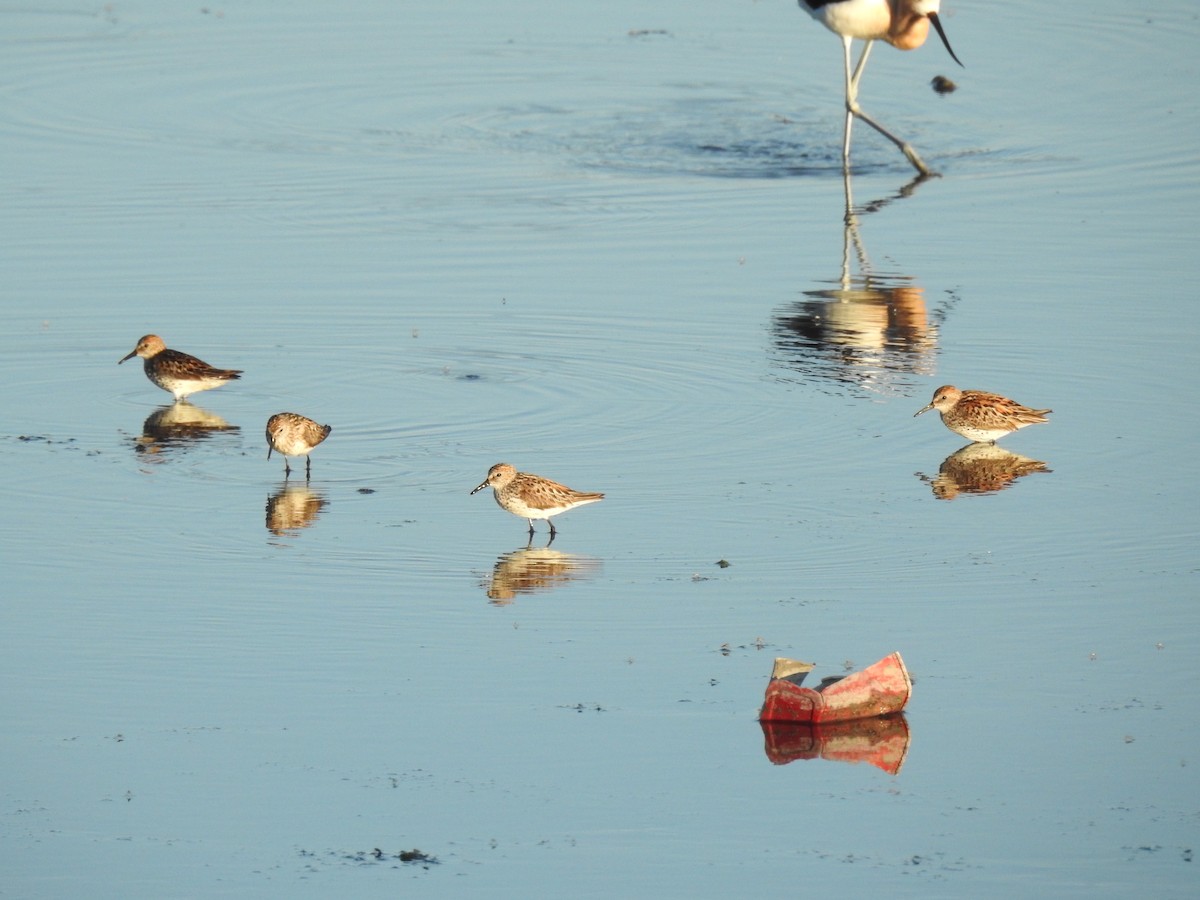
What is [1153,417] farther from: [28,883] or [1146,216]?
[28,883]

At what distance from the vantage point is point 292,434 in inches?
539

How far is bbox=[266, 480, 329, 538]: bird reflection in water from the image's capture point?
42.0ft

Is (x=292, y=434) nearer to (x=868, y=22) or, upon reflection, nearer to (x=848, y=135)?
(x=848, y=135)

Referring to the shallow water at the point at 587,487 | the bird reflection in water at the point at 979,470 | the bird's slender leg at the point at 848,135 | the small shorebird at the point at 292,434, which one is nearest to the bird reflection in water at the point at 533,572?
the shallow water at the point at 587,487

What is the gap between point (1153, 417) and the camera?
50.1ft

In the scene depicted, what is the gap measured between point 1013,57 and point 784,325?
14.5 m

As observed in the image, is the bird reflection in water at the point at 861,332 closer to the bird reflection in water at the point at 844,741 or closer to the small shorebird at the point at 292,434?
the small shorebird at the point at 292,434

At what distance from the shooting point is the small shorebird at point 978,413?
14445mm

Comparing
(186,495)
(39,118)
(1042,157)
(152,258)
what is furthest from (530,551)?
(39,118)

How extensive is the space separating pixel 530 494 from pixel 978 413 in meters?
3.66

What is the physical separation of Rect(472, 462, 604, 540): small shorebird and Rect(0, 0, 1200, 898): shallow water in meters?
0.29

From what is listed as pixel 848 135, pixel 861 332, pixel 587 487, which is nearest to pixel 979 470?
pixel 587 487

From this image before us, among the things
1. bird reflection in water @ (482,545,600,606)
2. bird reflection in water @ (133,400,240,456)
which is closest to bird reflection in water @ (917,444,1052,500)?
bird reflection in water @ (482,545,600,606)

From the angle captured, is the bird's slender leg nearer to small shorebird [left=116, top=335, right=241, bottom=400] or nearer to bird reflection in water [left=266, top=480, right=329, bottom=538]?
small shorebird [left=116, top=335, right=241, bottom=400]
